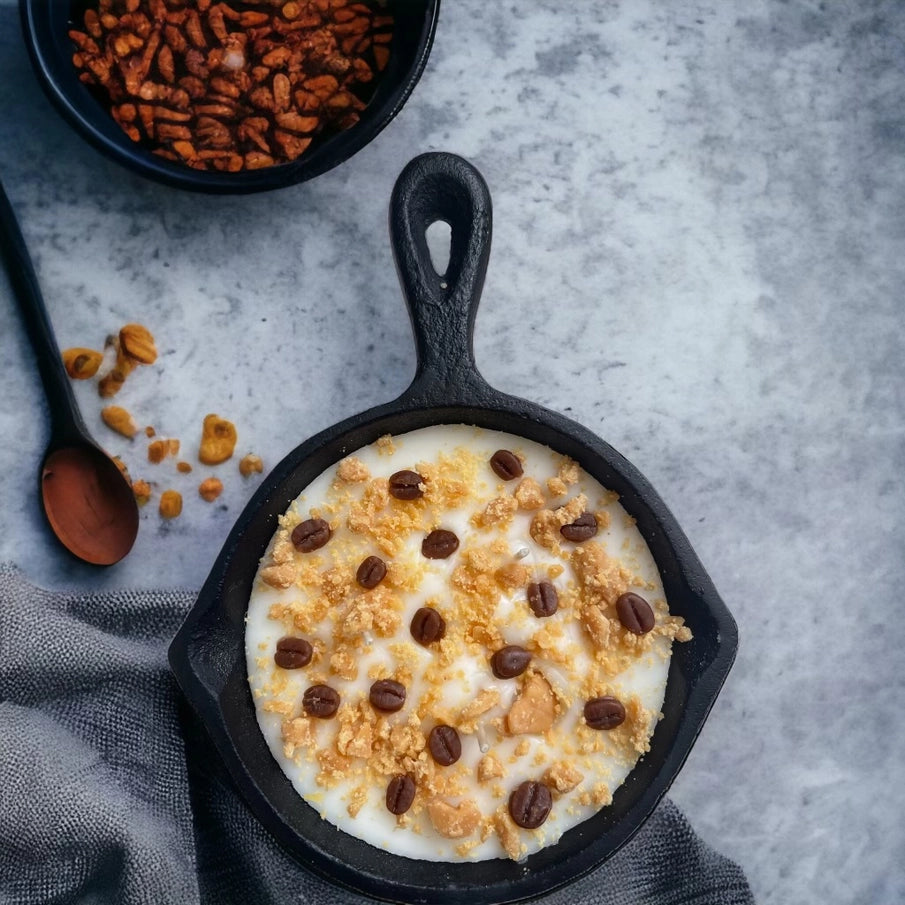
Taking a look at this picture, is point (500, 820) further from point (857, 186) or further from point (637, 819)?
point (857, 186)

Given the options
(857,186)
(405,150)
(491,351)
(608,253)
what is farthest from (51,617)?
(857,186)

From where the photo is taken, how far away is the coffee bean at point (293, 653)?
157 cm

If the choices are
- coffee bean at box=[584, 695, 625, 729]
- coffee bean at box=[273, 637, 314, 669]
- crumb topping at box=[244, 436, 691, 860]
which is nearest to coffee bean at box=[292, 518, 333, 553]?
crumb topping at box=[244, 436, 691, 860]

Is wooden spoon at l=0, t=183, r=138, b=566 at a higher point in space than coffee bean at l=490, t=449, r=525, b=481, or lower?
lower

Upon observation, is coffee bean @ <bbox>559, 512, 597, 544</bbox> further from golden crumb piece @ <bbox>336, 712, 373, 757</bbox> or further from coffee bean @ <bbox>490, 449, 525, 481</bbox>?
golden crumb piece @ <bbox>336, 712, 373, 757</bbox>

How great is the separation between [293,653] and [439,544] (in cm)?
27

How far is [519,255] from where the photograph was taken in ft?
6.31

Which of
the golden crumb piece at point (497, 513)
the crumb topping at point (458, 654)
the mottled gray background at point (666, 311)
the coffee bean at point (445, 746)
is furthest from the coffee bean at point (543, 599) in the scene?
the mottled gray background at point (666, 311)

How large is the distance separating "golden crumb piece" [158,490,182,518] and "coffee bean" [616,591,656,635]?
2.57 ft

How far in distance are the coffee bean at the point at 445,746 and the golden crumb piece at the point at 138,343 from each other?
82 centimetres

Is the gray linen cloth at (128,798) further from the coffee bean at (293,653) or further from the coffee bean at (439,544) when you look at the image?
the coffee bean at (439,544)

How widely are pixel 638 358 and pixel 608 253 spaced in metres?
0.20

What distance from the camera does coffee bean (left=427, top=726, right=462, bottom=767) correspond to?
5.06 feet

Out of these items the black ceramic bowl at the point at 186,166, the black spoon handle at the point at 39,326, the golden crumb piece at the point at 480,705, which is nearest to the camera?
the golden crumb piece at the point at 480,705
